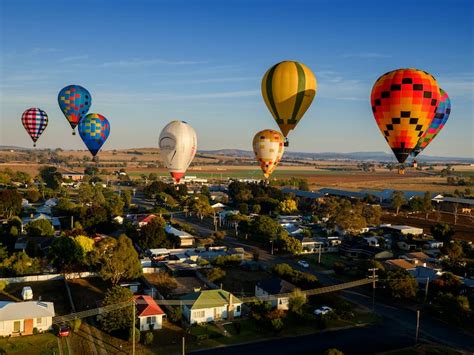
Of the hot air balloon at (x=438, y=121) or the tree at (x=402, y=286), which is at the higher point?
the hot air balloon at (x=438, y=121)

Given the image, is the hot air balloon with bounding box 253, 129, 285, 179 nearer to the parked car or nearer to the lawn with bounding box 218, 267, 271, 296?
the lawn with bounding box 218, 267, 271, 296

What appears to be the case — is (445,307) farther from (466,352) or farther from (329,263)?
(329,263)

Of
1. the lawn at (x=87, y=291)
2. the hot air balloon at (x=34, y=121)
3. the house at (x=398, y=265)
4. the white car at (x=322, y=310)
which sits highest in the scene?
the hot air balloon at (x=34, y=121)

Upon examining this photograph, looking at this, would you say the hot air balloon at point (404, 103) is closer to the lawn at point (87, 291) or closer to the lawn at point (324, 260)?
the lawn at point (324, 260)

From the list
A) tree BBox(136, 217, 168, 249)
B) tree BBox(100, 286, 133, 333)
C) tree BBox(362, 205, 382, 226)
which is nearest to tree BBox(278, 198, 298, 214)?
tree BBox(362, 205, 382, 226)

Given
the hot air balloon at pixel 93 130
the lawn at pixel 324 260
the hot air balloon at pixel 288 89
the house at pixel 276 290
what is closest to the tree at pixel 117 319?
the house at pixel 276 290

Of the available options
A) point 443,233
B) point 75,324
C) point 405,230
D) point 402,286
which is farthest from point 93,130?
point 443,233

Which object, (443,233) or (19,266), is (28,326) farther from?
(443,233)
